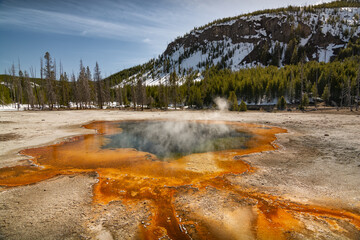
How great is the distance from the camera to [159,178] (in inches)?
345

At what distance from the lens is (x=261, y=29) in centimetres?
13275

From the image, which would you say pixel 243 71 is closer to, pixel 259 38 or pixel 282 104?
pixel 282 104

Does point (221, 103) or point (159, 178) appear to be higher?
point (221, 103)

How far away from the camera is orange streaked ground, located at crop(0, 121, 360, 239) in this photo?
5.39 metres

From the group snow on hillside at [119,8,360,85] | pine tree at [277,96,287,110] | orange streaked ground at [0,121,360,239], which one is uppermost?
snow on hillside at [119,8,360,85]

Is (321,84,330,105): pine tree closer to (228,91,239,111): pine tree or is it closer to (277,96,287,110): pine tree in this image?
(277,96,287,110): pine tree

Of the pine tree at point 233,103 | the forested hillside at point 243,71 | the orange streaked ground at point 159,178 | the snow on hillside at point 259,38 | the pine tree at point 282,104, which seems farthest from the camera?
the snow on hillside at point 259,38

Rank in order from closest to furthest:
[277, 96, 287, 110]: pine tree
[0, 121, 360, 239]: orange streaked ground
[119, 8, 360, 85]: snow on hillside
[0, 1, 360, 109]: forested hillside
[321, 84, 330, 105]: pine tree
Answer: [0, 121, 360, 239]: orange streaked ground
[277, 96, 287, 110]: pine tree
[321, 84, 330, 105]: pine tree
[0, 1, 360, 109]: forested hillside
[119, 8, 360, 85]: snow on hillside

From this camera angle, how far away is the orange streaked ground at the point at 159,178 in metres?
5.39

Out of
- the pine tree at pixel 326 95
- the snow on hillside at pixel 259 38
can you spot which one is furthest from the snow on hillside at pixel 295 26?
the pine tree at pixel 326 95

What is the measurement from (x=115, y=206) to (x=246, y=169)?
707cm

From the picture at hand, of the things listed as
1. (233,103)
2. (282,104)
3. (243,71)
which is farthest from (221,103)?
(243,71)

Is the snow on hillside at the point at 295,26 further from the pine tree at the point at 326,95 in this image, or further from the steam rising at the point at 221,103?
the pine tree at the point at 326,95

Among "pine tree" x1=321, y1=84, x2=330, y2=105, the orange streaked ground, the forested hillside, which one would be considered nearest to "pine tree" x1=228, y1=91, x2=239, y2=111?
the forested hillside
